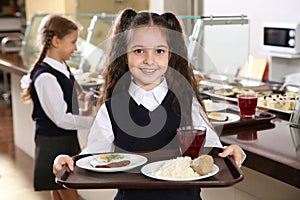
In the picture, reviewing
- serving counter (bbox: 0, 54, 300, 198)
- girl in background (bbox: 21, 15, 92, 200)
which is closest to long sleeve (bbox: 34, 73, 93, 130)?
girl in background (bbox: 21, 15, 92, 200)

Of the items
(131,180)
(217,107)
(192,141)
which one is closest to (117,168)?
(131,180)

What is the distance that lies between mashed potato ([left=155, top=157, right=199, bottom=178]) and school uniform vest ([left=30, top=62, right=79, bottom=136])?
1.32 m

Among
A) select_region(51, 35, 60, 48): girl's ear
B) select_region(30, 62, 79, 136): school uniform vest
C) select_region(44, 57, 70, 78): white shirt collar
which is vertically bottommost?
select_region(30, 62, 79, 136): school uniform vest

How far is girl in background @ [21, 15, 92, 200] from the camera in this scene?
2590 millimetres

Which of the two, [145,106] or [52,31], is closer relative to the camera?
[145,106]

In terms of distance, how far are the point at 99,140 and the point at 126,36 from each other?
0.34m

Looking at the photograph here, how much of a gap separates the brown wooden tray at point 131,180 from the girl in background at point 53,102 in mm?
1161

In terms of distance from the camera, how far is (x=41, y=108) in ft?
8.77

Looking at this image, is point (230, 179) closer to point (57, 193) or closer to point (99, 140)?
point (99, 140)

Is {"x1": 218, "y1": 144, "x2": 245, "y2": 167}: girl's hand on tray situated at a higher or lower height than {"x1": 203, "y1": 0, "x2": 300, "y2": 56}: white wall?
lower

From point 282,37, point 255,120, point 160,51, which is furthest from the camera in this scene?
point 282,37

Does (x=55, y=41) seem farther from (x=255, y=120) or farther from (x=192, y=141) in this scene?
(x=192, y=141)

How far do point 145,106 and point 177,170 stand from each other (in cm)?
38

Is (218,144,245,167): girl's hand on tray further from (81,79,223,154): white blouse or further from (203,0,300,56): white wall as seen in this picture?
(203,0,300,56): white wall
